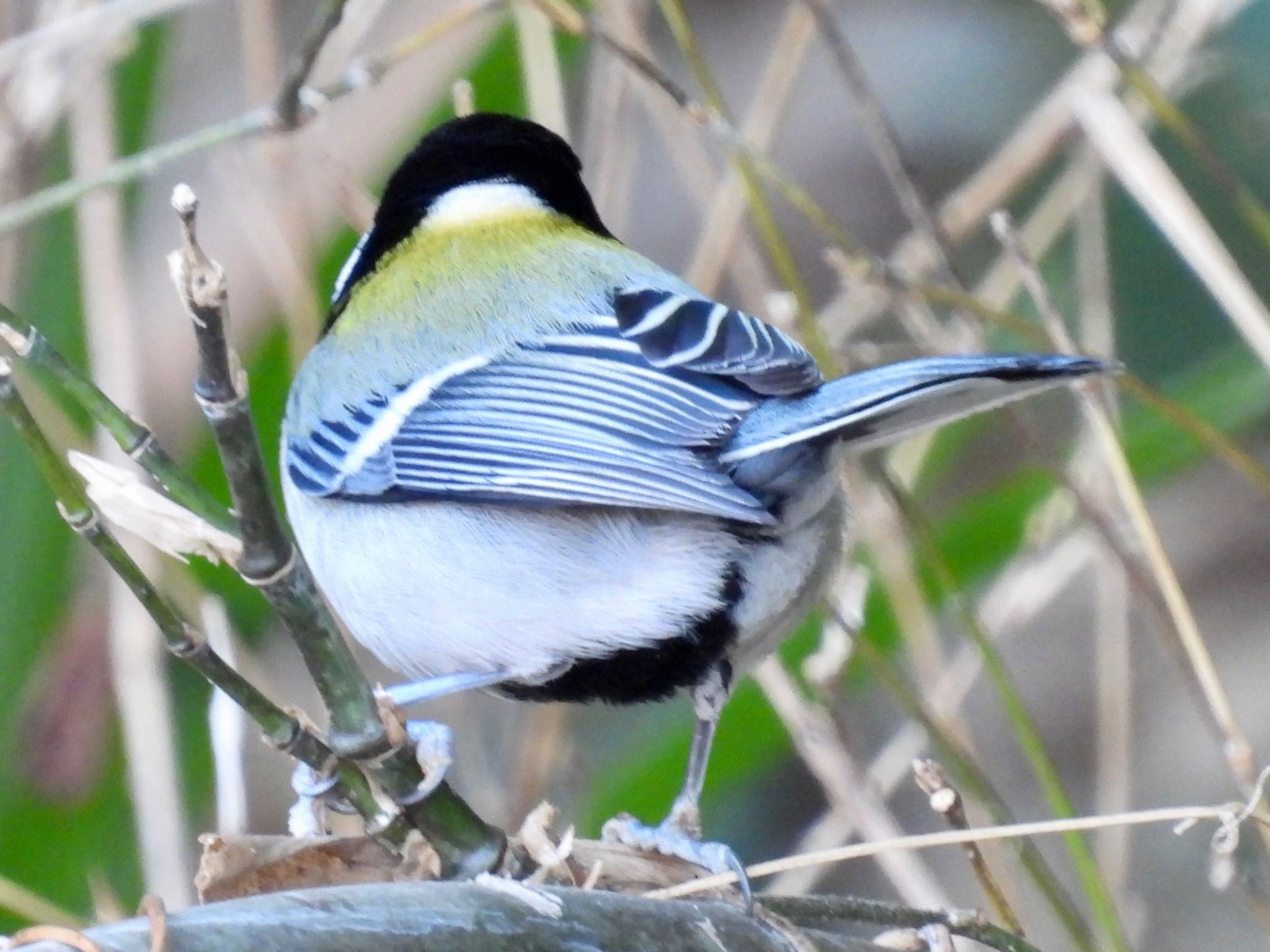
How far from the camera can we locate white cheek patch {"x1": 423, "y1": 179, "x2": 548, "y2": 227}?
1.52 metres

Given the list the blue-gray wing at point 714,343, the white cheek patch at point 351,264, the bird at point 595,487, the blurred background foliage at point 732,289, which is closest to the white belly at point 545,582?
the bird at point 595,487

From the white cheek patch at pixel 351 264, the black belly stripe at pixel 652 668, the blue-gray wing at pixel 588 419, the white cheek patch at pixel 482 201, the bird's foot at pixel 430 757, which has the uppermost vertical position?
the white cheek patch at pixel 482 201

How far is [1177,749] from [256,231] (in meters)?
1.46

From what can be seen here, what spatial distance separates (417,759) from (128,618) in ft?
3.21

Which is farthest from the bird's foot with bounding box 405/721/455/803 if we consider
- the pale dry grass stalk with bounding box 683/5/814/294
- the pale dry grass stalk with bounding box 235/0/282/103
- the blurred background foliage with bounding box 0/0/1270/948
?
the pale dry grass stalk with bounding box 235/0/282/103

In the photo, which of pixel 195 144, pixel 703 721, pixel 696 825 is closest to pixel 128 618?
pixel 195 144

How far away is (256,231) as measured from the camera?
1.85 metres

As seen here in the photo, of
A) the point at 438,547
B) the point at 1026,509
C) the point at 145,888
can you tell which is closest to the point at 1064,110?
the point at 1026,509

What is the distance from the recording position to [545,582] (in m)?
1.11

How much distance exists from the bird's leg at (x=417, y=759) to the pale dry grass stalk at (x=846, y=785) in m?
0.39

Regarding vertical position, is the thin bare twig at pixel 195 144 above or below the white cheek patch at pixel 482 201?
above

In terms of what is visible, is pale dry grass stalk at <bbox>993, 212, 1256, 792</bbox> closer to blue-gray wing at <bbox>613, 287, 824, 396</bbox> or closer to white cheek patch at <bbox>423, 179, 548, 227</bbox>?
blue-gray wing at <bbox>613, 287, 824, 396</bbox>

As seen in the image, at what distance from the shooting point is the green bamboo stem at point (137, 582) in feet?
2.19

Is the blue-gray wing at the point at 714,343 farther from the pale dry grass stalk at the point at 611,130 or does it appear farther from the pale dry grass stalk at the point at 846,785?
the pale dry grass stalk at the point at 611,130
